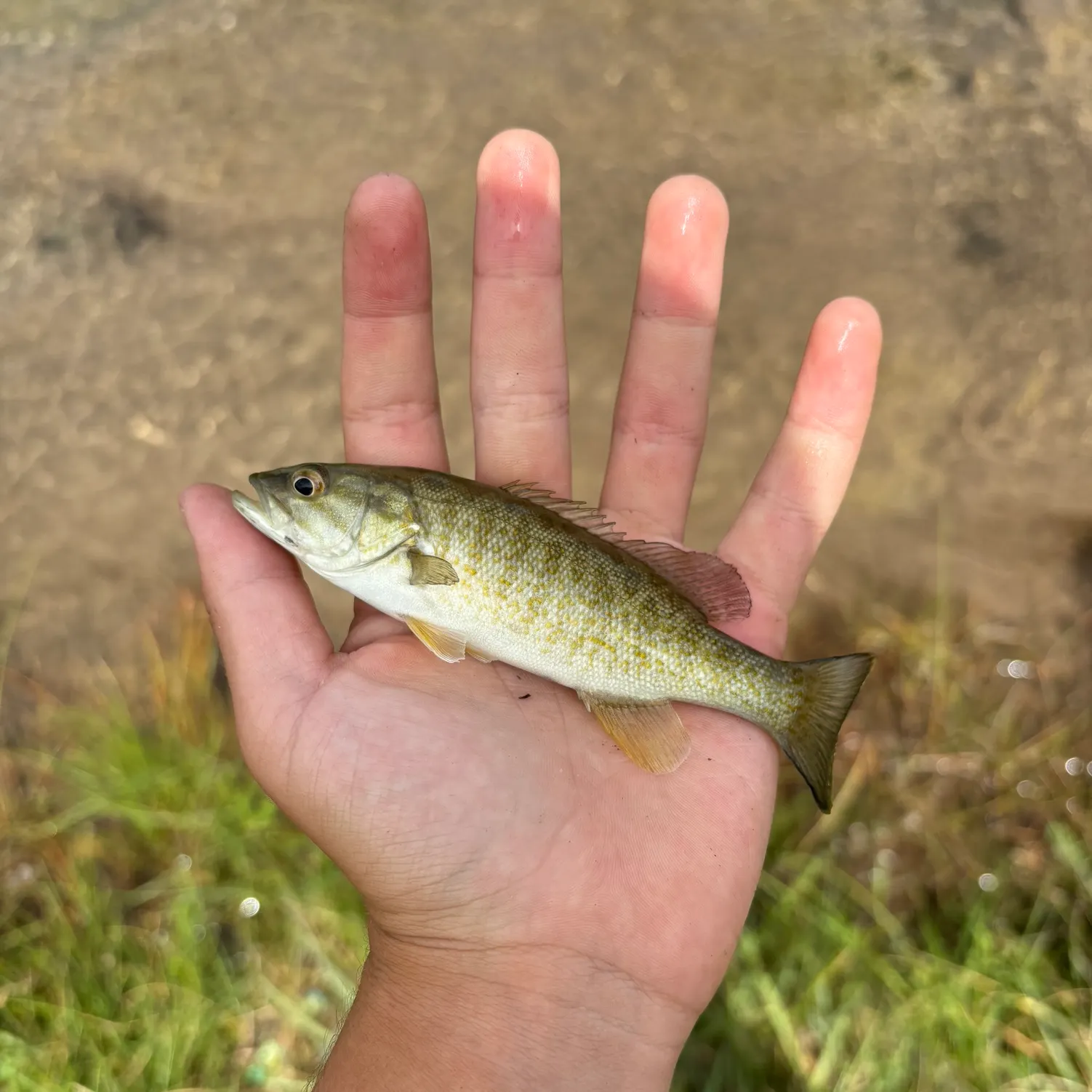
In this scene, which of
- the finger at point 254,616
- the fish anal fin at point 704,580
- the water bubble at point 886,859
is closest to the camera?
the finger at point 254,616

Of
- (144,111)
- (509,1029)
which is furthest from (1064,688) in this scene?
(144,111)

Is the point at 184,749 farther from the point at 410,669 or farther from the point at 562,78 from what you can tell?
the point at 562,78

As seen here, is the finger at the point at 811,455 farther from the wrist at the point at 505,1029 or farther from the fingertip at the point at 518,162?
the wrist at the point at 505,1029

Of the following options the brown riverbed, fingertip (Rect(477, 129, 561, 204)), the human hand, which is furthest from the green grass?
fingertip (Rect(477, 129, 561, 204))

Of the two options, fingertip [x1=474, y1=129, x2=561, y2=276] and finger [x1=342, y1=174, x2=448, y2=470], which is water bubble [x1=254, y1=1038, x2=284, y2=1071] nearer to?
finger [x1=342, y1=174, x2=448, y2=470]

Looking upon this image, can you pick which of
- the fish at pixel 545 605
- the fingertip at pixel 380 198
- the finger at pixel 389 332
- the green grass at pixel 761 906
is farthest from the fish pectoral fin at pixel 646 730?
the fingertip at pixel 380 198

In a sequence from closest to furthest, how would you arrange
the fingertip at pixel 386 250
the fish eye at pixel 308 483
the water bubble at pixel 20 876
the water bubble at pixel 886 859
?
1. the fish eye at pixel 308 483
2. the fingertip at pixel 386 250
3. the water bubble at pixel 20 876
4. the water bubble at pixel 886 859
